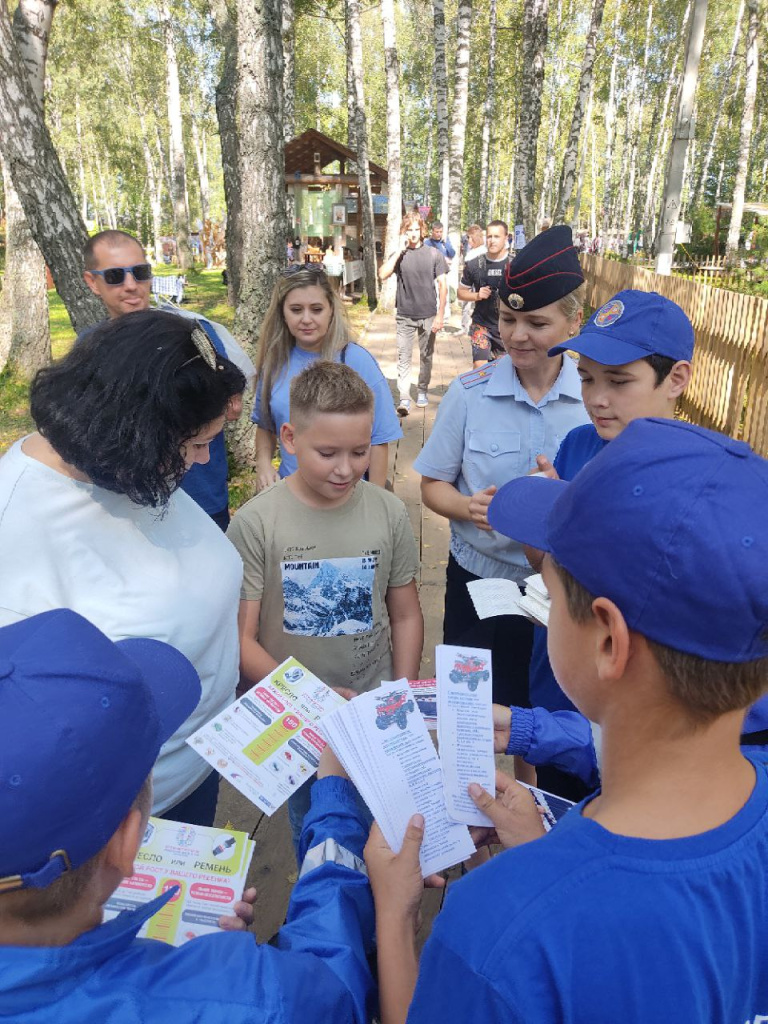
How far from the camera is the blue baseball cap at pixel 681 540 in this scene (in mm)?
781

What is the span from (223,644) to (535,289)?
1.60m

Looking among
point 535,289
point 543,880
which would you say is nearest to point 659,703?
point 543,880

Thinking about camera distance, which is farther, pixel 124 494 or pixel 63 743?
pixel 124 494

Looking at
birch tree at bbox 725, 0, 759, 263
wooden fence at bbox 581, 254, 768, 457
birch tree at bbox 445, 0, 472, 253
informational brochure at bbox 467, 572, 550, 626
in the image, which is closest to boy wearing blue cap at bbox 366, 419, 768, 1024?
informational brochure at bbox 467, 572, 550, 626

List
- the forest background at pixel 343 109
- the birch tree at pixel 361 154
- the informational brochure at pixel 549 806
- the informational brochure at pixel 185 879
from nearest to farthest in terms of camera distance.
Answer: the informational brochure at pixel 185 879 < the informational brochure at pixel 549 806 < the forest background at pixel 343 109 < the birch tree at pixel 361 154

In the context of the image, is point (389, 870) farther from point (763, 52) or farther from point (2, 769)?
point (763, 52)

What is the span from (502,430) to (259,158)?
4.11 meters

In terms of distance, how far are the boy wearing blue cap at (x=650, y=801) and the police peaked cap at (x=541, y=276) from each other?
169 centimetres

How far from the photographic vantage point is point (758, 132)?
1320 inches

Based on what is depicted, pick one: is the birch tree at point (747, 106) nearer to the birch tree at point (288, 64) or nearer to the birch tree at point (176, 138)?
the birch tree at point (288, 64)

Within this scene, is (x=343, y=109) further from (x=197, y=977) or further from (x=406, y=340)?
(x=197, y=977)

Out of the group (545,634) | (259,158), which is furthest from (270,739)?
(259,158)

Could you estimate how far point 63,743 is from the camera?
823 mm

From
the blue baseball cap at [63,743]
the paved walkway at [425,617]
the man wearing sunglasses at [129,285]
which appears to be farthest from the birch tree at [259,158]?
the blue baseball cap at [63,743]
